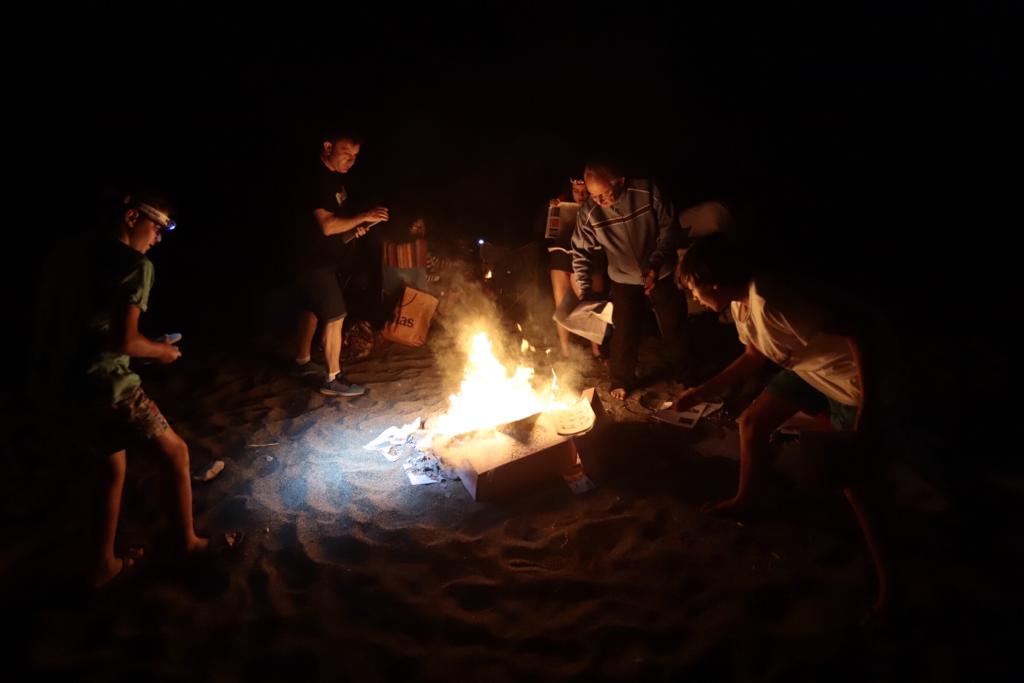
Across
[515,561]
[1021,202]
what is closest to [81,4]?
[515,561]

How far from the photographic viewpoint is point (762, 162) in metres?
12.5

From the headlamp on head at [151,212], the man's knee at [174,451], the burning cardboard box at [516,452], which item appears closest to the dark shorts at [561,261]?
the burning cardboard box at [516,452]

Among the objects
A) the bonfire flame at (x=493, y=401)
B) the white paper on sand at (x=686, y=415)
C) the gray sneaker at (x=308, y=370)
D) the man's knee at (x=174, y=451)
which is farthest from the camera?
the gray sneaker at (x=308, y=370)

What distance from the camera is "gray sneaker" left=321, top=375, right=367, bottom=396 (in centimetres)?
622

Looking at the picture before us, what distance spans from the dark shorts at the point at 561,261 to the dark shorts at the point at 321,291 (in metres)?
2.69

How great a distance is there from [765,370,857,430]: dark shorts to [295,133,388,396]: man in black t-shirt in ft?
14.0

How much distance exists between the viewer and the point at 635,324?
6102 millimetres

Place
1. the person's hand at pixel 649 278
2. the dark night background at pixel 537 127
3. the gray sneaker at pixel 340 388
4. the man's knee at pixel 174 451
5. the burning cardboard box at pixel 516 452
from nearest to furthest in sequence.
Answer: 1. the man's knee at pixel 174 451
2. the burning cardboard box at pixel 516 452
3. the person's hand at pixel 649 278
4. the gray sneaker at pixel 340 388
5. the dark night background at pixel 537 127

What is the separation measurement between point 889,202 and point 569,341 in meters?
9.18

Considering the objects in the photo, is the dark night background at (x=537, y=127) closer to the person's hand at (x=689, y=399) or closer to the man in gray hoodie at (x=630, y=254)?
the man in gray hoodie at (x=630, y=254)

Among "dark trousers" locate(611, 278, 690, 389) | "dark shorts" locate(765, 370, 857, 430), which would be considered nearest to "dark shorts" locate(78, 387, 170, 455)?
"dark shorts" locate(765, 370, 857, 430)

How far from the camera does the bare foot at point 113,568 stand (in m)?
3.40

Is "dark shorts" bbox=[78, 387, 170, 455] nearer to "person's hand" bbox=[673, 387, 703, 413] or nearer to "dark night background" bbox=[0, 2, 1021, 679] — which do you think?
"person's hand" bbox=[673, 387, 703, 413]

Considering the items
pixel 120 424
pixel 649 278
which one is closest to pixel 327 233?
pixel 120 424
